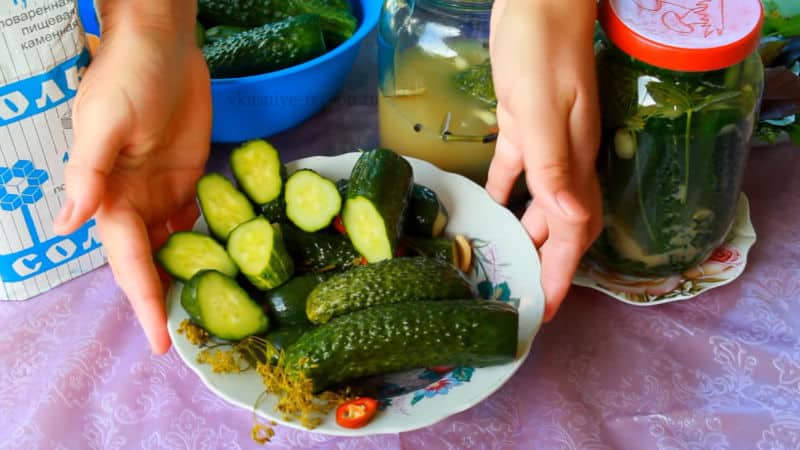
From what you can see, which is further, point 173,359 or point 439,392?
point 173,359

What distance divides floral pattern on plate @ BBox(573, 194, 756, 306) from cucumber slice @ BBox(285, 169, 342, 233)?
29 cm

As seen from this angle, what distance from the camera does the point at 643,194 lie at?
766 mm

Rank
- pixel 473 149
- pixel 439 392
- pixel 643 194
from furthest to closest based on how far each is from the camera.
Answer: pixel 473 149 → pixel 643 194 → pixel 439 392

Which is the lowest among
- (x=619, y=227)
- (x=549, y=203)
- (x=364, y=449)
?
(x=364, y=449)

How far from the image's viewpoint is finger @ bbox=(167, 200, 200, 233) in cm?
85

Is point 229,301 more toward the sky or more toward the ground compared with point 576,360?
more toward the sky

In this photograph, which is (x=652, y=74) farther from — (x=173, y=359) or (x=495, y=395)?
(x=173, y=359)

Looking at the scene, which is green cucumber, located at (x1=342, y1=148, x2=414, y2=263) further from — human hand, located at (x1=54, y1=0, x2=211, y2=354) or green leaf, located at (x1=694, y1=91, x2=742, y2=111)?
green leaf, located at (x1=694, y1=91, x2=742, y2=111)

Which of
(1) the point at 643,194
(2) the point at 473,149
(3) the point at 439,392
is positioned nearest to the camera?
(3) the point at 439,392

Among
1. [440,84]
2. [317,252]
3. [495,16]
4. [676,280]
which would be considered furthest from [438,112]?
[676,280]

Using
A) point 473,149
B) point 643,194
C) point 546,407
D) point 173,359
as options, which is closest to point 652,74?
point 643,194

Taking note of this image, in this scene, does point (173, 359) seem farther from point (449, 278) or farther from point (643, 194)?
point (643, 194)

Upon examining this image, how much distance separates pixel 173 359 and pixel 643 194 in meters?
0.53

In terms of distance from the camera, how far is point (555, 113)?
69cm
